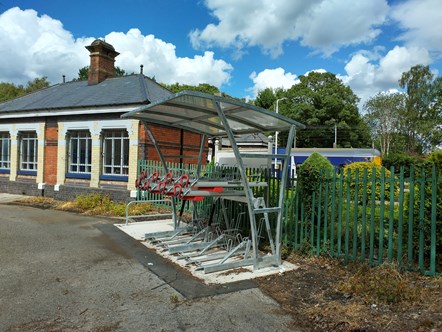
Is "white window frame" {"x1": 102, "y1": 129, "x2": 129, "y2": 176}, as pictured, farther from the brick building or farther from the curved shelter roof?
the curved shelter roof

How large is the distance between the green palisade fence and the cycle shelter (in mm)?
443

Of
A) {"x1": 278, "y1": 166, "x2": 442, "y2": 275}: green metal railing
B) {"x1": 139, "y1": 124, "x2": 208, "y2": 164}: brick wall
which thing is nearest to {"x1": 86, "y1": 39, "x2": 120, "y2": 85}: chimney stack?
{"x1": 139, "y1": 124, "x2": 208, "y2": 164}: brick wall

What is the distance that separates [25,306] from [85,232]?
4489 mm

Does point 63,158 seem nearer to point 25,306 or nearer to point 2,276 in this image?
point 2,276

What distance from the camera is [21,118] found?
16000 mm

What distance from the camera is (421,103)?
46062 mm

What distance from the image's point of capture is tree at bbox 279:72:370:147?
4459cm

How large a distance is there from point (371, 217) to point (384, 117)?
46304 millimetres

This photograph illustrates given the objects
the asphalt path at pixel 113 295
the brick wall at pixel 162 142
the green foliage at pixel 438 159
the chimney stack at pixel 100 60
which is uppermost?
the chimney stack at pixel 100 60

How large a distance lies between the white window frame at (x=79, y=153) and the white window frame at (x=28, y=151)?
2.52 m

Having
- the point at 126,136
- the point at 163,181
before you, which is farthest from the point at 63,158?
the point at 163,181

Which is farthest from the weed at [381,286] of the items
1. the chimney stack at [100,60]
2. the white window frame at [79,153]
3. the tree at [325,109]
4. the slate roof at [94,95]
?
the tree at [325,109]

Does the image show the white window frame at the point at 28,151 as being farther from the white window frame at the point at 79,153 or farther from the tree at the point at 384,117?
the tree at the point at 384,117

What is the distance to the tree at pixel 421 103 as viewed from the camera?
149ft
